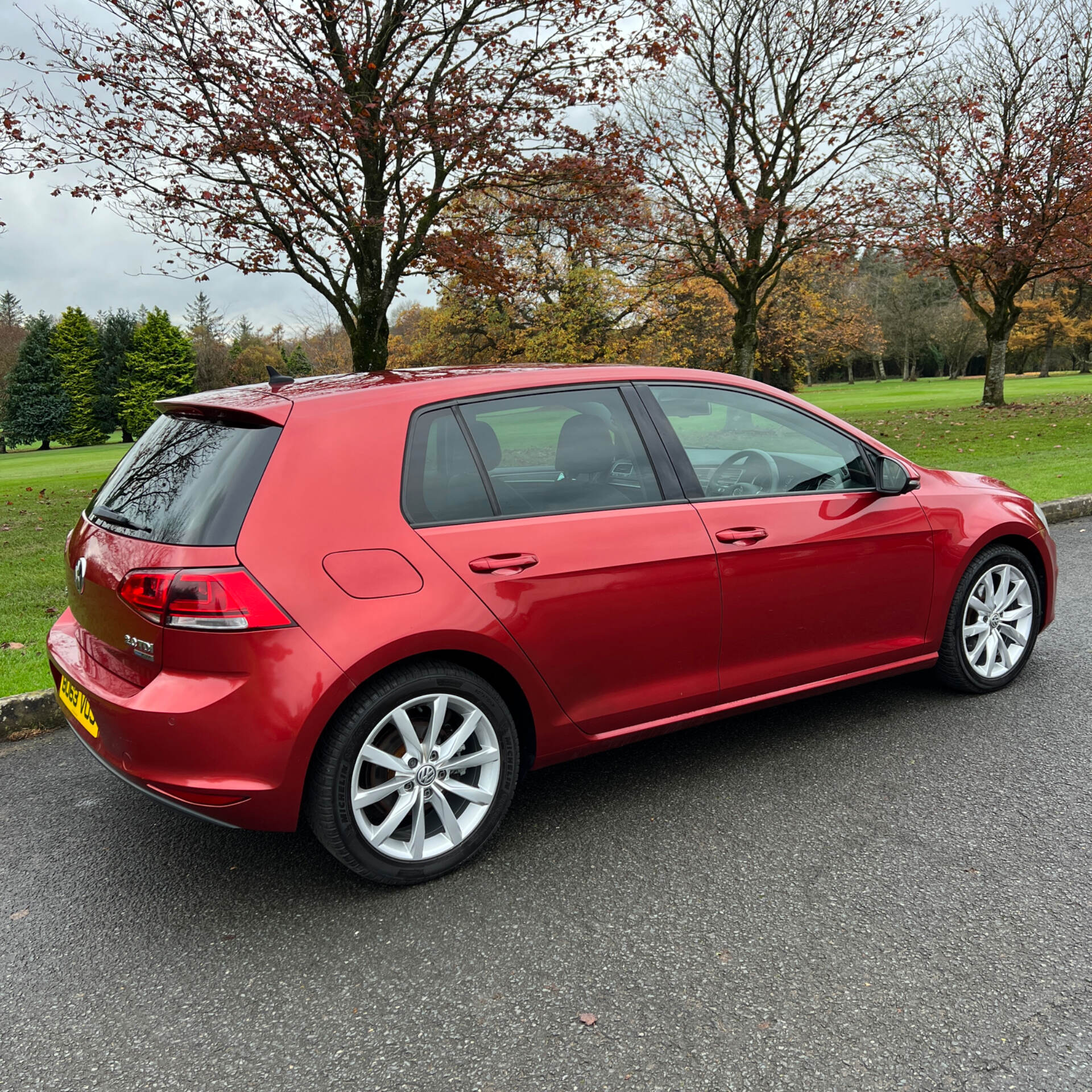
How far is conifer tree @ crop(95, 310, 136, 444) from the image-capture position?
56625mm

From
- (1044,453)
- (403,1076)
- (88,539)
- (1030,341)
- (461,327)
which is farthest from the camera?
(1030,341)

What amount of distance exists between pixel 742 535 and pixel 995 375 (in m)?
25.9

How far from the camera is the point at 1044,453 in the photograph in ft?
44.3

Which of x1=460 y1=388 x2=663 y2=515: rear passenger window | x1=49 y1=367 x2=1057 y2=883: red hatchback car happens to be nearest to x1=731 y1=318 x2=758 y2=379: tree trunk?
x1=49 y1=367 x2=1057 y2=883: red hatchback car

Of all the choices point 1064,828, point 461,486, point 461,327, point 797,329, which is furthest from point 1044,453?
point 797,329

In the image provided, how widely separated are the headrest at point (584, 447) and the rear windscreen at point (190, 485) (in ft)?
3.55

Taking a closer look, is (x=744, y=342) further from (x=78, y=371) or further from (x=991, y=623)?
(x=78, y=371)

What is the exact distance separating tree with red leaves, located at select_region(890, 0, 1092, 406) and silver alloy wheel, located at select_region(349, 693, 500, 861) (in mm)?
19442

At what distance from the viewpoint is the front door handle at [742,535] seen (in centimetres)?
338

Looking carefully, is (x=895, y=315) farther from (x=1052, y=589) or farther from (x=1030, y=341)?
(x=1052, y=589)

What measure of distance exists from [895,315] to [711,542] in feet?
201

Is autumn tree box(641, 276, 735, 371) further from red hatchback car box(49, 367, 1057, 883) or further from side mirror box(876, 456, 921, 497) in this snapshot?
red hatchback car box(49, 367, 1057, 883)

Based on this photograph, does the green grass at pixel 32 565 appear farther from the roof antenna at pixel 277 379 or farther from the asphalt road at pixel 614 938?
the roof antenna at pixel 277 379

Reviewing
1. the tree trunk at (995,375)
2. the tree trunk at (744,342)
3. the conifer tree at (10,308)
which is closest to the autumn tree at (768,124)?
the tree trunk at (744,342)
